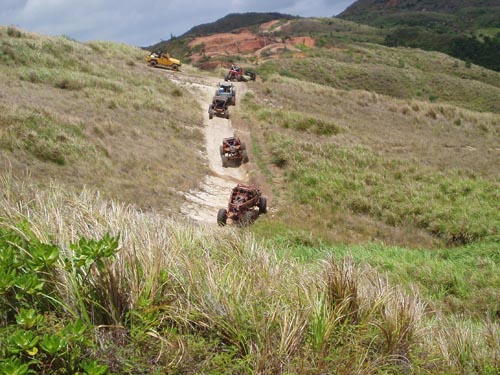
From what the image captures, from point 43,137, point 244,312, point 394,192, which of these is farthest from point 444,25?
point 244,312

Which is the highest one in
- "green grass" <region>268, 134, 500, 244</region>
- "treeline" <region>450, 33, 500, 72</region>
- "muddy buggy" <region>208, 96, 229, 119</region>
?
"treeline" <region>450, 33, 500, 72</region>

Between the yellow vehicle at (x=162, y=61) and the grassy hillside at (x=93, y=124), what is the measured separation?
4658 millimetres

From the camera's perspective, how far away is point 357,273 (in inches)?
147

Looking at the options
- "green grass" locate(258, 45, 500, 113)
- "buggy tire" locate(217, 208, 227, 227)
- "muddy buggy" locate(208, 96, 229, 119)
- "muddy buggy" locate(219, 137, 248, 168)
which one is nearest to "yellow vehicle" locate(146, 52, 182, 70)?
"green grass" locate(258, 45, 500, 113)

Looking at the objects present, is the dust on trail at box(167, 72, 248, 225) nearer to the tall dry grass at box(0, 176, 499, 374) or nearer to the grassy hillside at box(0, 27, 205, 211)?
the grassy hillside at box(0, 27, 205, 211)

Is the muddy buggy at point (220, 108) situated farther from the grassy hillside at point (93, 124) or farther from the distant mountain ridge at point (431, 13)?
the distant mountain ridge at point (431, 13)

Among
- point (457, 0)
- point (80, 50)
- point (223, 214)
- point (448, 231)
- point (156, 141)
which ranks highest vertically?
point (457, 0)

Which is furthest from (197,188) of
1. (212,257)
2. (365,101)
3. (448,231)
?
(365,101)

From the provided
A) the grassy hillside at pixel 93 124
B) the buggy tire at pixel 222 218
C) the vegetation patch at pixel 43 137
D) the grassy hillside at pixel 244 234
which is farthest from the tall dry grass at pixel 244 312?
the vegetation patch at pixel 43 137

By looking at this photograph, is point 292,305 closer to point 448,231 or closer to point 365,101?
point 448,231

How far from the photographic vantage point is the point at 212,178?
1697 centimetres

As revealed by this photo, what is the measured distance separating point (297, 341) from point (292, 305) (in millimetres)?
383

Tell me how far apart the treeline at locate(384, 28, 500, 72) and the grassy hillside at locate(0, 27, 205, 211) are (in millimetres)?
70667

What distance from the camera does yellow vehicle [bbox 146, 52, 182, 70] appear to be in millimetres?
36438
